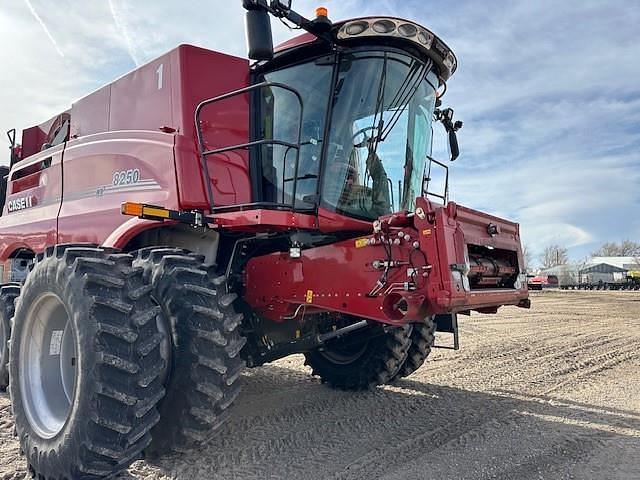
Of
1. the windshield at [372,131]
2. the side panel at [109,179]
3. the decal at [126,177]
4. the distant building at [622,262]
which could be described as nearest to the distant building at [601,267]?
the distant building at [622,262]

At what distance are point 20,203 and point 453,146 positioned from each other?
4909 mm

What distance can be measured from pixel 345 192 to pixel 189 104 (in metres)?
1.54

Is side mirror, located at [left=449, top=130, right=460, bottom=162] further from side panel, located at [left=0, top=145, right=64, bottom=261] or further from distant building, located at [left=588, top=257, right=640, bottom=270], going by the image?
distant building, located at [left=588, top=257, right=640, bottom=270]

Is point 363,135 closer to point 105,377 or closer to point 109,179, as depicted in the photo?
point 109,179

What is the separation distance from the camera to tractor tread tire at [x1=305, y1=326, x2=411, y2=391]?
5.62 m

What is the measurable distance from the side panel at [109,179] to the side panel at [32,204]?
9.3 inches

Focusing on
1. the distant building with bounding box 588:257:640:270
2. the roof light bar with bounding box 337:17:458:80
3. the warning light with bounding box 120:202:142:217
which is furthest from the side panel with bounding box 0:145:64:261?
the distant building with bounding box 588:257:640:270

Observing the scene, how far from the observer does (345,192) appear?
4.12 m

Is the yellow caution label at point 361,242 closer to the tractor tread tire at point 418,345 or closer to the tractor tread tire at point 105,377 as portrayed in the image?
the tractor tread tire at point 105,377

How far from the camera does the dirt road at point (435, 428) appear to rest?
11.7 feet

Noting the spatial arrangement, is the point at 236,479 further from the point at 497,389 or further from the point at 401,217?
the point at 497,389

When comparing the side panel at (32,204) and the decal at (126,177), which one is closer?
the decal at (126,177)

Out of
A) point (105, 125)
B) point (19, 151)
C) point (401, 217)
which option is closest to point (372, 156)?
point (401, 217)

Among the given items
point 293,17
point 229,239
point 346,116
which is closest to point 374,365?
point 229,239
